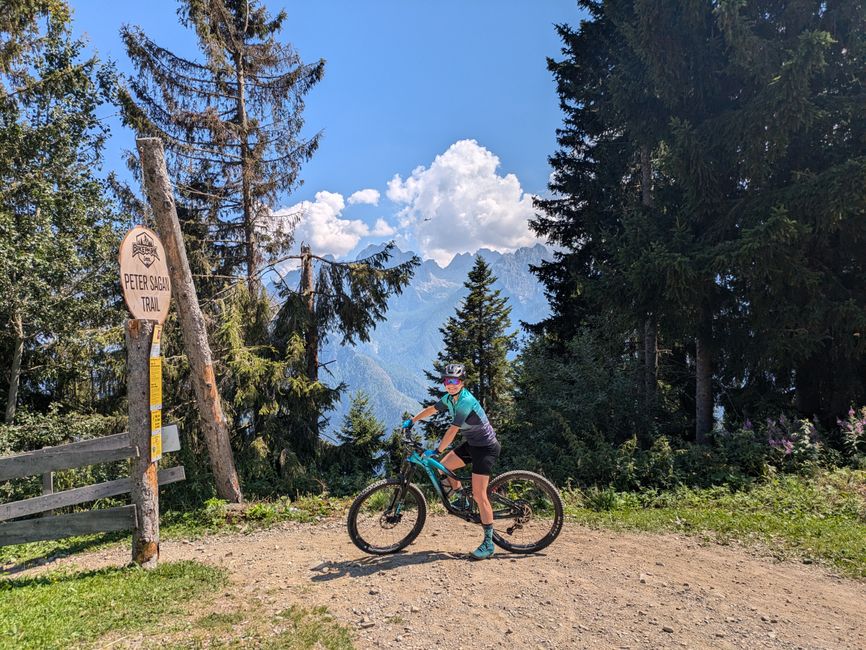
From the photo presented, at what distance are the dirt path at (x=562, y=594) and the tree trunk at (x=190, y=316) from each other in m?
2.68

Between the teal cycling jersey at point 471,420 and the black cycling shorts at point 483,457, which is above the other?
the teal cycling jersey at point 471,420

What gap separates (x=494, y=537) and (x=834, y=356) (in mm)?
9134

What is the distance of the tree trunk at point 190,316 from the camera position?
735 cm

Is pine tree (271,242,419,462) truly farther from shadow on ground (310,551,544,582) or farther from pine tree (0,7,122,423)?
shadow on ground (310,551,544,582)

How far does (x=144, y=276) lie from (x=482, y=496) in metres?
4.53

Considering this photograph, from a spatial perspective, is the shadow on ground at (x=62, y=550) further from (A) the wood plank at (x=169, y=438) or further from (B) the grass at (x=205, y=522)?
(A) the wood plank at (x=169, y=438)

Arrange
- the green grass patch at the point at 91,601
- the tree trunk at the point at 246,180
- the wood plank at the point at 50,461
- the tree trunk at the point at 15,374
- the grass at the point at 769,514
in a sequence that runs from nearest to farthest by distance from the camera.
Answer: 1. the green grass patch at the point at 91,601
2. the wood plank at the point at 50,461
3. the grass at the point at 769,514
4. the tree trunk at the point at 15,374
5. the tree trunk at the point at 246,180

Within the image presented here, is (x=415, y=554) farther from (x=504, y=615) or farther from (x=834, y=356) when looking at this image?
(x=834, y=356)

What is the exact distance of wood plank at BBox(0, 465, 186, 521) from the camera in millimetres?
5344

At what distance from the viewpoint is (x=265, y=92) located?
13.6 m

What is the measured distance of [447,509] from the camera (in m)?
5.25

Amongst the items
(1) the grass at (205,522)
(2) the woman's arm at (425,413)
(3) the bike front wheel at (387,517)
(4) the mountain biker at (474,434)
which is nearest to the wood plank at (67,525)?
(1) the grass at (205,522)

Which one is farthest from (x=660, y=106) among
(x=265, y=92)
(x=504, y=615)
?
(x=504, y=615)

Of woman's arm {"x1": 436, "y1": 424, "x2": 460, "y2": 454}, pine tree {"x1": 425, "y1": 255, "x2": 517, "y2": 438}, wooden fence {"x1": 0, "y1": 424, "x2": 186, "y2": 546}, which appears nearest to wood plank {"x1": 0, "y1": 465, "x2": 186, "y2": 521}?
wooden fence {"x1": 0, "y1": 424, "x2": 186, "y2": 546}
